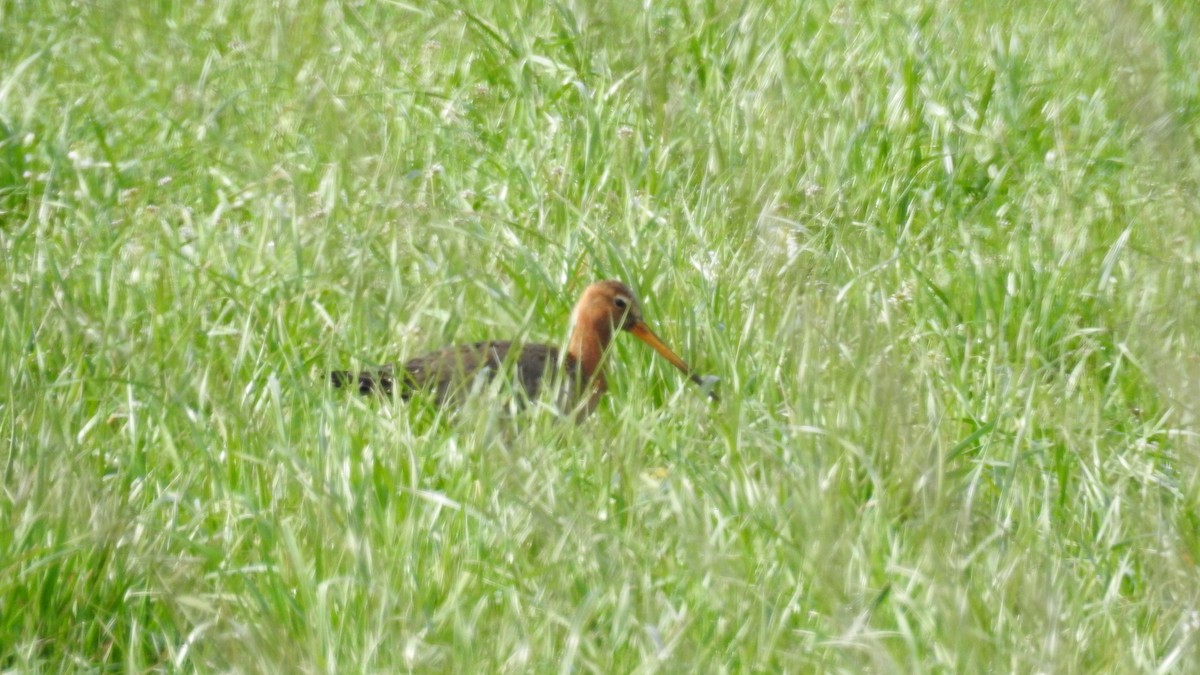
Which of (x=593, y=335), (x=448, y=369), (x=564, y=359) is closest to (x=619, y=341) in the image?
(x=593, y=335)

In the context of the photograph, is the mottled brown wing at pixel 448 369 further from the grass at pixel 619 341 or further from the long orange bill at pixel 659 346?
the long orange bill at pixel 659 346

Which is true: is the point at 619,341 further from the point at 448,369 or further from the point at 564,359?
the point at 448,369

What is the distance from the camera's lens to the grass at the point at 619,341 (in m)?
2.66

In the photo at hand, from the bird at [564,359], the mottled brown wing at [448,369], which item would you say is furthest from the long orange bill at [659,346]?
the mottled brown wing at [448,369]

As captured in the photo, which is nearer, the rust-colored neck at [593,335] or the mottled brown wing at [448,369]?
the mottled brown wing at [448,369]

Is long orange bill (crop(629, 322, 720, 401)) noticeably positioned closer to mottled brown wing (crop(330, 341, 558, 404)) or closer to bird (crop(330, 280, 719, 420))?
bird (crop(330, 280, 719, 420))

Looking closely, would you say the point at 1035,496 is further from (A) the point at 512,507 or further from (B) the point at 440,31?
(B) the point at 440,31

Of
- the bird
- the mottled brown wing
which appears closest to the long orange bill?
the bird

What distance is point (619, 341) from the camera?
13.8 ft

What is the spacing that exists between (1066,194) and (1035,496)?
1.51 metres

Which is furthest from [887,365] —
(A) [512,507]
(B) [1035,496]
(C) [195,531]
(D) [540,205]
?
(D) [540,205]

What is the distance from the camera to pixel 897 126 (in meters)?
5.33

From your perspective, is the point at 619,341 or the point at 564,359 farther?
the point at 619,341

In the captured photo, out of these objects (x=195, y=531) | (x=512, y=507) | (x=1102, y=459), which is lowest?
(x=195, y=531)
